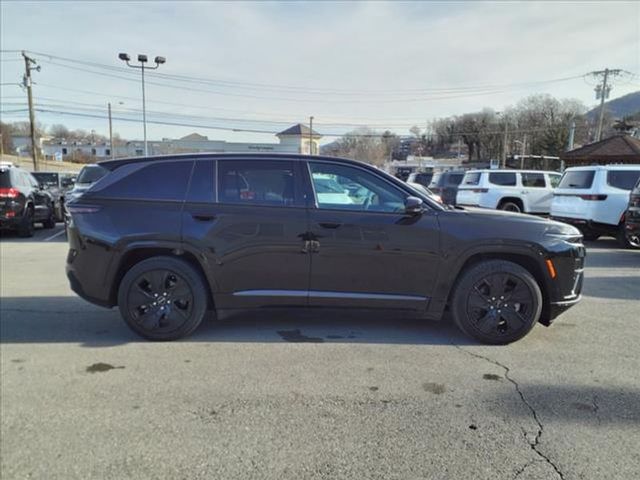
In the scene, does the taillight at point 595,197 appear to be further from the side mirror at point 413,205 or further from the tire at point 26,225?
the tire at point 26,225

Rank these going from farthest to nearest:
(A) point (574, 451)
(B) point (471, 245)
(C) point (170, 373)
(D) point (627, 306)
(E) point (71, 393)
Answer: (D) point (627, 306) < (B) point (471, 245) < (C) point (170, 373) < (E) point (71, 393) < (A) point (574, 451)

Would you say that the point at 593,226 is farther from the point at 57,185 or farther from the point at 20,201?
the point at 57,185

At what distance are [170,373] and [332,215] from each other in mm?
2001

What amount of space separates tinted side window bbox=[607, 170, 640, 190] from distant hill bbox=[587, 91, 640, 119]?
68.8 m

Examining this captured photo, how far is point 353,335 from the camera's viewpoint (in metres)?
4.53

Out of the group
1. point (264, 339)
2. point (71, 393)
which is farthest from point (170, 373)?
point (264, 339)

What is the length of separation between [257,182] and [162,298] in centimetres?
148

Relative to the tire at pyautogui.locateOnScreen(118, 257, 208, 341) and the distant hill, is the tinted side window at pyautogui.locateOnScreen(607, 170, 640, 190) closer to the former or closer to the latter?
the tire at pyautogui.locateOnScreen(118, 257, 208, 341)

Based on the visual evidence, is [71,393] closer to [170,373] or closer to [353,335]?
[170,373]

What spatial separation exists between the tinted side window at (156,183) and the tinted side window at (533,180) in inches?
515

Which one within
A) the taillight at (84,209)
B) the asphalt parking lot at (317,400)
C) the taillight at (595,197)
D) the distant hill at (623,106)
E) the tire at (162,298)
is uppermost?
the distant hill at (623,106)

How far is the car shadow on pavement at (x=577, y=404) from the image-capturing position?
300 cm

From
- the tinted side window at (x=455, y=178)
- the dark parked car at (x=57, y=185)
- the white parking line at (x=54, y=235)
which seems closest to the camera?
the white parking line at (x=54, y=235)

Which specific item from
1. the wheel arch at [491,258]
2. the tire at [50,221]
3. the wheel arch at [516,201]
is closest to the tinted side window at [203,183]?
the wheel arch at [491,258]
